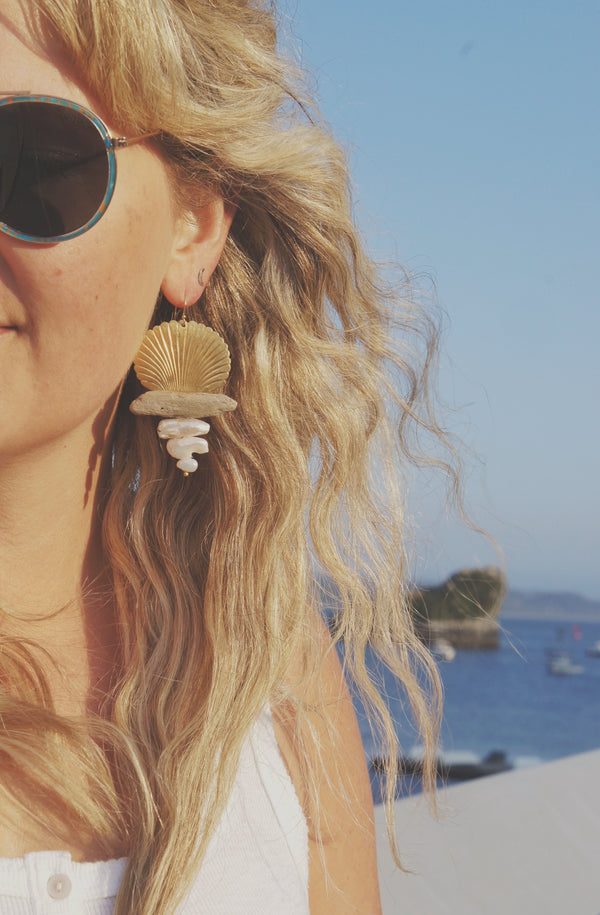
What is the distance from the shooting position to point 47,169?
4.29ft

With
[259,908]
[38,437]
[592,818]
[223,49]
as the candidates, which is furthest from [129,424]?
[592,818]

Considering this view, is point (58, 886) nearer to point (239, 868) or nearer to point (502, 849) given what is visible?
point (239, 868)

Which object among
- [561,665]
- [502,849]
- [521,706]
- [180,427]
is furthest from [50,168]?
[561,665]

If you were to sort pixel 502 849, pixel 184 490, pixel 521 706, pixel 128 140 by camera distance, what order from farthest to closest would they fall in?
pixel 521 706
pixel 502 849
pixel 184 490
pixel 128 140

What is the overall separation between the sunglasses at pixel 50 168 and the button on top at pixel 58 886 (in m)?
0.93

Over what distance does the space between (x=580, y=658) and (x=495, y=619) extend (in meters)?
91.3

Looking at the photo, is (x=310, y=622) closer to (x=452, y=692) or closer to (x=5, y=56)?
(x=5, y=56)

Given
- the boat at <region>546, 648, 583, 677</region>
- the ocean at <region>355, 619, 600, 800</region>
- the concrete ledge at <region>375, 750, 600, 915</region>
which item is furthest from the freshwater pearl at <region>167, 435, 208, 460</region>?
the boat at <region>546, 648, 583, 677</region>

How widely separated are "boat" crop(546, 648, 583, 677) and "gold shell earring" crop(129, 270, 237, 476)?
8487cm

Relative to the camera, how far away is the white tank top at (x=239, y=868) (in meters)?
1.25

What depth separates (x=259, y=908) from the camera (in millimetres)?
1455

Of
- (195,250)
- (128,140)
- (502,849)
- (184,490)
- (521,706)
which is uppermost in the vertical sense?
(128,140)

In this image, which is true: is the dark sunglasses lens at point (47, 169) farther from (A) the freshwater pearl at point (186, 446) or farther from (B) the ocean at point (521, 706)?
(B) the ocean at point (521, 706)

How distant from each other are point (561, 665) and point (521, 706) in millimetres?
8787
